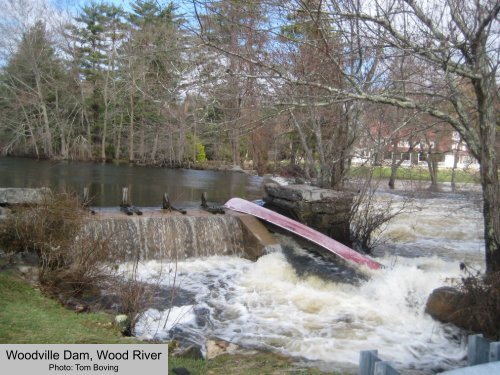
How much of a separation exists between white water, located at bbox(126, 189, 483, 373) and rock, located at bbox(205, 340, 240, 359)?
21 cm

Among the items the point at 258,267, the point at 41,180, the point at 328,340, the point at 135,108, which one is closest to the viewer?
the point at 328,340

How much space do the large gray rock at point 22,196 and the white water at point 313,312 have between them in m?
2.22

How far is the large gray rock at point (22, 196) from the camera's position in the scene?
7890 millimetres

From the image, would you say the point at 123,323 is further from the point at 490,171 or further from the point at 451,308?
the point at 490,171

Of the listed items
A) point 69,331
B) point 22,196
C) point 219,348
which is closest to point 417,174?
point 22,196

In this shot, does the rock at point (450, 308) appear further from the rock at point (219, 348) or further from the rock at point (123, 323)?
A: the rock at point (123, 323)

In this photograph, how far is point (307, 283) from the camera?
8.23 meters

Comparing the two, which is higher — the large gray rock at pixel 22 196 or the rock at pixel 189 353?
the large gray rock at pixel 22 196

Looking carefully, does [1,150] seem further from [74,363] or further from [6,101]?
[74,363]

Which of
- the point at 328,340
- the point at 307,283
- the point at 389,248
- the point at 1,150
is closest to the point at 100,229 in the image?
the point at 307,283

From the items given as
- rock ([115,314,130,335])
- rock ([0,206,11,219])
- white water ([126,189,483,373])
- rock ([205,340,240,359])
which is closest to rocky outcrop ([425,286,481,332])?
white water ([126,189,483,373])

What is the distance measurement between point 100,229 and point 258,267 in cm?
310

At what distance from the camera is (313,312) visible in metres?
7.00

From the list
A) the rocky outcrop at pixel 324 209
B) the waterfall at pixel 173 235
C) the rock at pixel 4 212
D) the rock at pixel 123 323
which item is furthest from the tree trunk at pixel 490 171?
the rock at pixel 4 212
